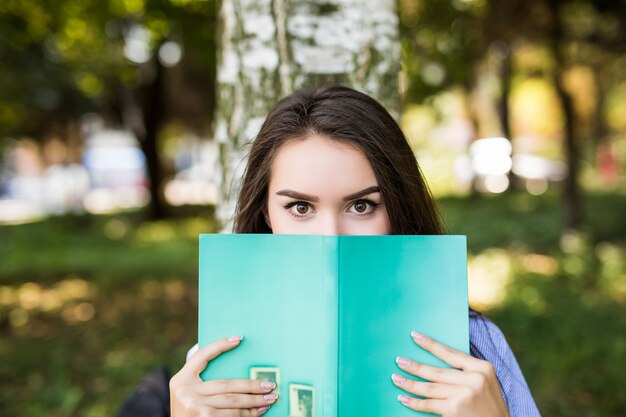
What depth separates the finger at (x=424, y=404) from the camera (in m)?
1.19

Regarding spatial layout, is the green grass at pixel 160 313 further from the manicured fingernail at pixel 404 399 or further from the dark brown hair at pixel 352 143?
the manicured fingernail at pixel 404 399

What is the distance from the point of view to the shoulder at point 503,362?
137 centimetres

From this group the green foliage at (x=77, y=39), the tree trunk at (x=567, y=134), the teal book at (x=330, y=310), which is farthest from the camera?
the tree trunk at (x=567, y=134)

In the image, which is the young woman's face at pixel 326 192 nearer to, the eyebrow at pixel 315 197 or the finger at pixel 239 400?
the eyebrow at pixel 315 197

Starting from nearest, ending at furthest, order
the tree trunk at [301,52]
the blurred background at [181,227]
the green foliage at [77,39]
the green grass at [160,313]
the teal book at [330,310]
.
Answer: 1. the teal book at [330,310]
2. the tree trunk at [301,52]
3. the green grass at [160,313]
4. the blurred background at [181,227]
5. the green foliage at [77,39]

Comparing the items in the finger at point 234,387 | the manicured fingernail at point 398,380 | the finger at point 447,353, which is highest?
the finger at point 447,353

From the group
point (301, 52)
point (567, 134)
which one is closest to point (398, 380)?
point (301, 52)

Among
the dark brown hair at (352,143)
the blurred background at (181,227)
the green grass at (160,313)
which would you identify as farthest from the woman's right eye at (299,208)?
the green grass at (160,313)

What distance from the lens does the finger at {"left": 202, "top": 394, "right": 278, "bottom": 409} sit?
1222 mm

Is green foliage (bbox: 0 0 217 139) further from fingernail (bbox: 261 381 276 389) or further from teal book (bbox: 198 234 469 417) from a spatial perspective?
fingernail (bbox: 261 381 276 389)

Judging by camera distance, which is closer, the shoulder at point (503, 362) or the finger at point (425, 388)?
the finger at point (425, 388)

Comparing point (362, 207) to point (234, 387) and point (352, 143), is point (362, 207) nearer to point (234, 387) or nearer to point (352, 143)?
point (352, 143)

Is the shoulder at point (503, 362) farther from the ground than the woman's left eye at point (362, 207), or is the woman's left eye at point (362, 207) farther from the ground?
the woman's left eye at point (362, 207)

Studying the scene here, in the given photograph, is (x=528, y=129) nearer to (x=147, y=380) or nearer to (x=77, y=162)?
(x=77, y=162)
